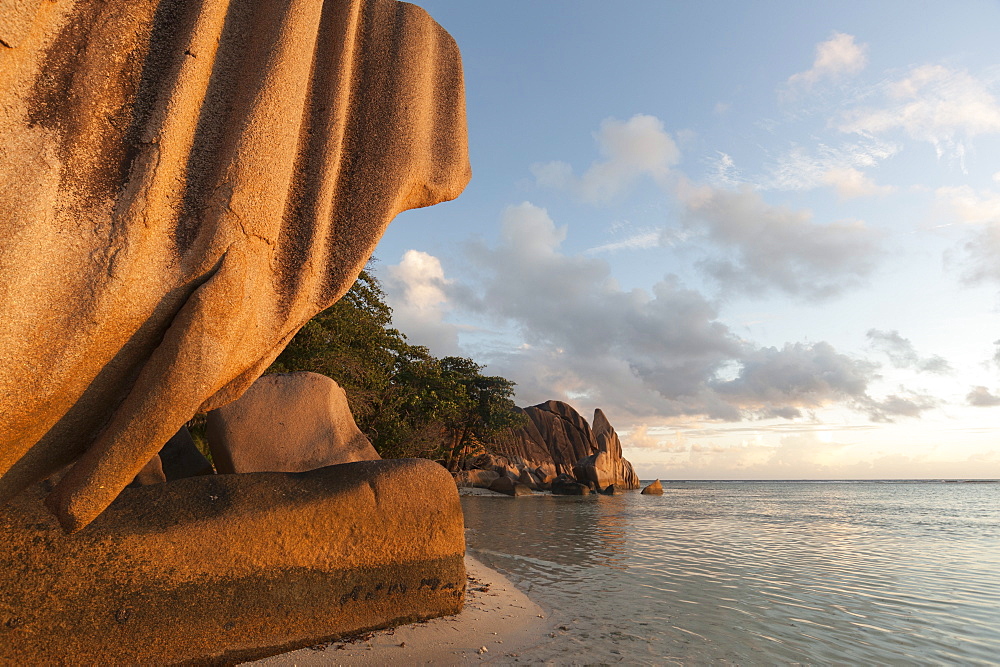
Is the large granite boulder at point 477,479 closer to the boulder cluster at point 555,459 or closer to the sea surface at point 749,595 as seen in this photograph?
the boulder cluster at point 555,459

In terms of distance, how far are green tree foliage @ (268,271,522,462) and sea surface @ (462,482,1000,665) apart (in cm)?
508

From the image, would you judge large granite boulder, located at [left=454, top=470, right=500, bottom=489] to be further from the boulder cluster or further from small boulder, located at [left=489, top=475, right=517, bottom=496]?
small boulder, located at [left=489, top=475, right=517, bottom=496]

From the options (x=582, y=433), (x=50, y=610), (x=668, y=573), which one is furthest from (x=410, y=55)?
(x=582, y=433)

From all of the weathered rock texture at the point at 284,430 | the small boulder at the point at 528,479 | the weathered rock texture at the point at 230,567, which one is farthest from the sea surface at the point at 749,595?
the small boulder at the point at 528,479

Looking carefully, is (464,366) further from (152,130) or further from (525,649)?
(152,130)

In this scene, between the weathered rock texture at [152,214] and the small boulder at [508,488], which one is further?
the small boulder at [508,488]

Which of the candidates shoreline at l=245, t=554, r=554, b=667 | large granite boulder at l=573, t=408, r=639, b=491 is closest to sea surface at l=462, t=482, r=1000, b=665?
shoreline at l=245, t=554, r=554, b=667

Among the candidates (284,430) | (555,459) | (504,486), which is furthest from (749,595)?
(555,459)

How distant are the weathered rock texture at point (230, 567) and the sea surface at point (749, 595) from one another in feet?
3.74

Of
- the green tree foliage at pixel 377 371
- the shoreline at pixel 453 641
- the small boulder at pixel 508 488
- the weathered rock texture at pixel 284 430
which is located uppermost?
the green tree foliage at pixel 377 371

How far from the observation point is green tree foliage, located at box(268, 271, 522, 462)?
1339cm

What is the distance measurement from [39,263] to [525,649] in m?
3.95

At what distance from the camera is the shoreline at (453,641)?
378 cm

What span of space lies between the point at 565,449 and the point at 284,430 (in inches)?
1717
